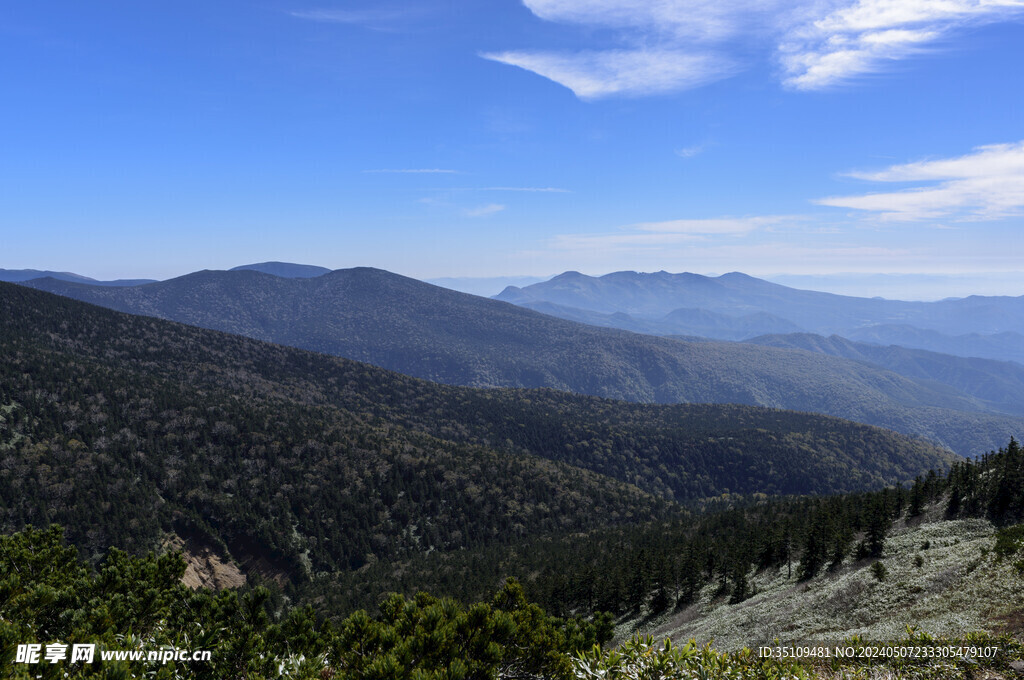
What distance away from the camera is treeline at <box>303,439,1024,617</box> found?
50.8 metres

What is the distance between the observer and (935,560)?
1460 inches

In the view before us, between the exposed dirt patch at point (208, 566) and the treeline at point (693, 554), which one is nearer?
the treeline at point (693, 554)

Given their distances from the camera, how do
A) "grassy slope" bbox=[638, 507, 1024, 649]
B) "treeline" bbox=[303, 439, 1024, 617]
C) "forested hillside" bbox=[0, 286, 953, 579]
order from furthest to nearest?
"forested hillside" bbox=[0, 286, 953, 579] < "treeline" bbox=[303, 439, 1024, 617] < "grassy slope" bbox=[638, 507, 1024, 649]

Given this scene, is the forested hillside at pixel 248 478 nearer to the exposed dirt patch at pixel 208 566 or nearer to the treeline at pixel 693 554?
the exposed dirt patch at pixel 208 566

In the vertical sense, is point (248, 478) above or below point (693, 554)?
below

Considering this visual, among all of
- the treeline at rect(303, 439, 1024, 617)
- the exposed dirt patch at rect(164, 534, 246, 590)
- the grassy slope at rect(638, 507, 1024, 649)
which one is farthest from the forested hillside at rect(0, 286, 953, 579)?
the grassy slope at rect(638, 507, 1024, 649)

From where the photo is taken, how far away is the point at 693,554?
67812mm

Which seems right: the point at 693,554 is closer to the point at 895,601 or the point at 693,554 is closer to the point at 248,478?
the point at 895,601

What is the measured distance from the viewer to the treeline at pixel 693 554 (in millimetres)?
50844

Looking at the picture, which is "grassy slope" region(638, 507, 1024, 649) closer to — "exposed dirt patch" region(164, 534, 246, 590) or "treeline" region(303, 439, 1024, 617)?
"treeline" region(303, 439, 1024, 617)

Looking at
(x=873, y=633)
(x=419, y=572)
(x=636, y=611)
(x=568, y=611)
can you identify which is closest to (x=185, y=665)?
(x=873, y=633)

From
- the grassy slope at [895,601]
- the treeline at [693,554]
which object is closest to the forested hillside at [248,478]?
the treeline at [693,554]

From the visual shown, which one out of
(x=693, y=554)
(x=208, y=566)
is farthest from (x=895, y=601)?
(x=208, y=566)

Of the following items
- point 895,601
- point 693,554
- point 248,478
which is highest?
point 895,601
